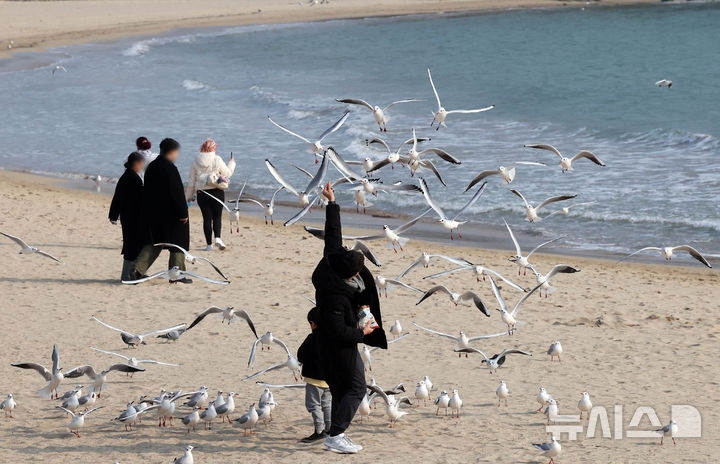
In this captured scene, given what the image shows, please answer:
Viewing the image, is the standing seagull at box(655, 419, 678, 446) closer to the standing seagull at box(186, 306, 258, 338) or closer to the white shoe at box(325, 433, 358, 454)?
the white shoe at box(325, 433, 358, 454)

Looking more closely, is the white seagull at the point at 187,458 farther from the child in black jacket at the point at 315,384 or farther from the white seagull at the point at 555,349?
the white seagull at the point at 555,349

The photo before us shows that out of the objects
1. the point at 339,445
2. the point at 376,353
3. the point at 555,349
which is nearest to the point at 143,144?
the point at 376,353

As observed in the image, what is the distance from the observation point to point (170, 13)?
63.5 m

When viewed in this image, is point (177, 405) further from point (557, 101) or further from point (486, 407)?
point (557, 101)

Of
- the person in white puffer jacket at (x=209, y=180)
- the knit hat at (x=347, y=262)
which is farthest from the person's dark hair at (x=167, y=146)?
the knit hat at (x=347, y=262)

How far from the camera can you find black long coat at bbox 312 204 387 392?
638cm

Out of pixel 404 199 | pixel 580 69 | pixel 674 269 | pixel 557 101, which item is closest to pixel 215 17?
pixel 580 69

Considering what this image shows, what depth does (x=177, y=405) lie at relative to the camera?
25.7 feet

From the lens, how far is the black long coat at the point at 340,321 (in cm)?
638

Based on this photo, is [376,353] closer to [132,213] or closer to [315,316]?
[315,316]

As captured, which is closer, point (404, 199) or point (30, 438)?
point (30, 438)

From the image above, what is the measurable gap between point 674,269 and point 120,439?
885 centimetres

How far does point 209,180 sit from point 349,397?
22.1 feet

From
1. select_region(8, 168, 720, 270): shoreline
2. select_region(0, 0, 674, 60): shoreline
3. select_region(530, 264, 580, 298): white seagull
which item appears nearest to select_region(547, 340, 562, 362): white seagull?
select_region(530, 264, 580, 298): white seagull
